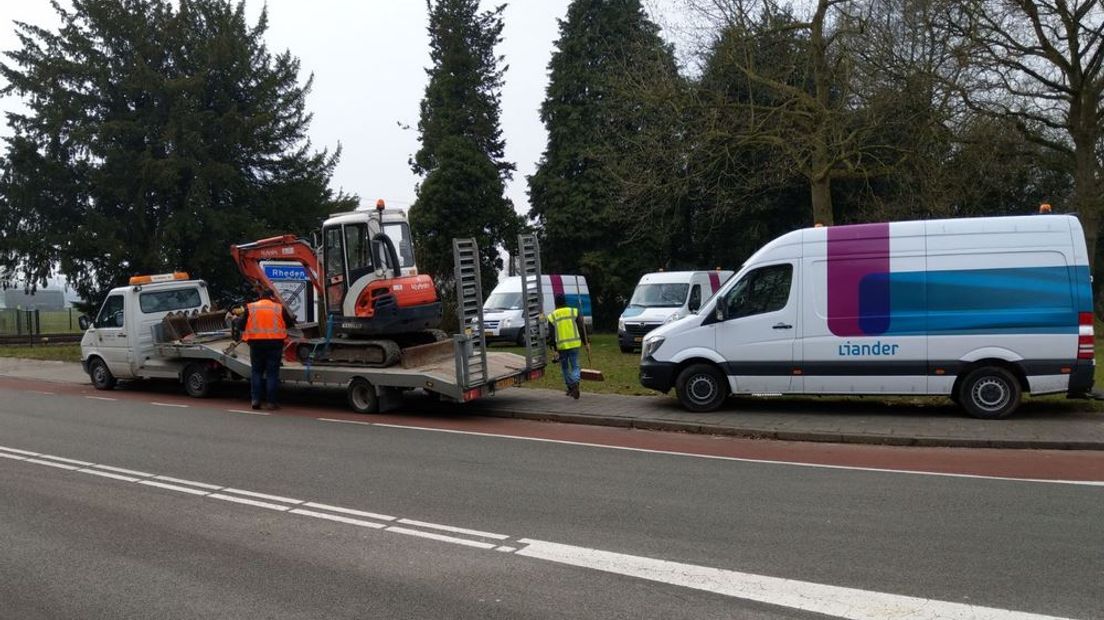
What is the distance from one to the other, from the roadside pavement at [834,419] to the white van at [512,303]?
431 inches

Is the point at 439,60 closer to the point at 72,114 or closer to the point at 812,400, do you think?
the point at 72,114

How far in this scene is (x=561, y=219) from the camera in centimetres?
3747

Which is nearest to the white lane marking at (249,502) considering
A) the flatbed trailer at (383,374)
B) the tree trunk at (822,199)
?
the flatbed trailer at (383,374)

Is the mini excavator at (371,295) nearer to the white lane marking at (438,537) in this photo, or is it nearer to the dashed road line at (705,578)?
the dashed road line at (705,578)

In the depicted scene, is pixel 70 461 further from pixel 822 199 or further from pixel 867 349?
pixel 822 199

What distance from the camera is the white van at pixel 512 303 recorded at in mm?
25812

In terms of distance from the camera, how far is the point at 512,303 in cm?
2645

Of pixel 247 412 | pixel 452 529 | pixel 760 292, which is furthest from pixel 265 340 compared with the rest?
pixel 452 529

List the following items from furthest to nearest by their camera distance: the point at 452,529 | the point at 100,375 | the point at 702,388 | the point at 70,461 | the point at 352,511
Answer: the point at 100,375 < the point at 702,388 < the point at 70,461 < the point at 352,511 < the point at 452,529

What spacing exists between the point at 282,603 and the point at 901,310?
360 inches

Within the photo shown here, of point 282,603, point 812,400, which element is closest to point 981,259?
point 812,400

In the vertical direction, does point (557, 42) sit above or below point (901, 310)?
above

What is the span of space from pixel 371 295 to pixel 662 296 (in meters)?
12.2

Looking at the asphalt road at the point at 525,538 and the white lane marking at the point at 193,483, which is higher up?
the white lane marking at the point at 193,483
